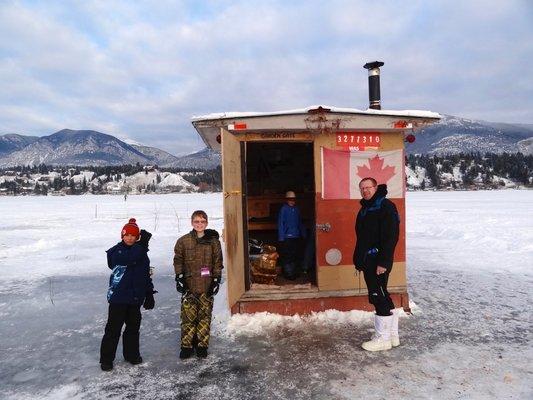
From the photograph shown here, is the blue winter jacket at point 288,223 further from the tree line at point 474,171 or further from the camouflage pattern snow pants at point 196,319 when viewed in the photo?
the tree line at point 474,171

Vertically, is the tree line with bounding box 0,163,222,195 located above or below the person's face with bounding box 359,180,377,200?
above

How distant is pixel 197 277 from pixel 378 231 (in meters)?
2.02

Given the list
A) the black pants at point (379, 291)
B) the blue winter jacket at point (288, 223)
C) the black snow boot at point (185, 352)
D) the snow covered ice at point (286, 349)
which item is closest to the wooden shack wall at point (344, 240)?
the snow covered ice at point (286, 349)

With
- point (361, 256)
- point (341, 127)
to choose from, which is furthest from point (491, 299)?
point (341, 127)

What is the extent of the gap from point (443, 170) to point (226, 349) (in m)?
115

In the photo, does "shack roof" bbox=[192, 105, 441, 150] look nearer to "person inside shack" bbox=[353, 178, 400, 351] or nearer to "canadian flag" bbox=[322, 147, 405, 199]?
"canadian flag" bbox=[322, 147, 405, 199]

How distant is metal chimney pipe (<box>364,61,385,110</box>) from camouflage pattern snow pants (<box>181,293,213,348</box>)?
4.28m

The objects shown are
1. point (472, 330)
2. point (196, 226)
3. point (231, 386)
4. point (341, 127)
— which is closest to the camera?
point (231, 386)

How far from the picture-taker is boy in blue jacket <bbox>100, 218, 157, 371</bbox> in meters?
4.11

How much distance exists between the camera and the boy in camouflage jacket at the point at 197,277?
4406 millimetres

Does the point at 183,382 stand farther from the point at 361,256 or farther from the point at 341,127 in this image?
the point at 341,127

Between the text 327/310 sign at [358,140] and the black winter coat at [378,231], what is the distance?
1.44 metres

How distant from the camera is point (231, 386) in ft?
12.1

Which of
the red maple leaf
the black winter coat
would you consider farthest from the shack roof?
the black winter coat
